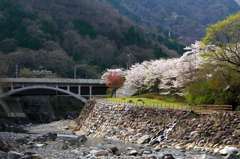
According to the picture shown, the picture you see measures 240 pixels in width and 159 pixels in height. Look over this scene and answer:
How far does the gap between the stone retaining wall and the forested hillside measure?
49.6 m

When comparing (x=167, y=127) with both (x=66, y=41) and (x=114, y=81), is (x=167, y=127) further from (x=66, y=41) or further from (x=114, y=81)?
(x=66, y=41)

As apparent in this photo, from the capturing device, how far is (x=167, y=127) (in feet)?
95.5

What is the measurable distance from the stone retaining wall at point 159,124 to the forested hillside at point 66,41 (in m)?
49.6

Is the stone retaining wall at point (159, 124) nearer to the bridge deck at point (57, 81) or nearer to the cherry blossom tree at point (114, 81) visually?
the cherry blossom tree at point (114, 81)

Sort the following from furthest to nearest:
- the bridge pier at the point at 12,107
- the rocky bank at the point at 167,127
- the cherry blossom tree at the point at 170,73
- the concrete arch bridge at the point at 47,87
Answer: the bridge pier at the point at 12,107 → the concrete arch bridge at the point at 47,87 → the cherry blossom tree at the point at 170,73 → the rocky bank at the point at 167,127

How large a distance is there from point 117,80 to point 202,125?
33.2 metres

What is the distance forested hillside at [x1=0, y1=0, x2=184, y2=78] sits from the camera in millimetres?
95875

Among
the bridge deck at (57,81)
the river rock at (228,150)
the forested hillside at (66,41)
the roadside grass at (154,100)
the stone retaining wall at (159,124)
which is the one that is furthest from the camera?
the forested hillside at (66,41)

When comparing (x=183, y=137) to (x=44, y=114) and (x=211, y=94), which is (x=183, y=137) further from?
(x=44, y=114)

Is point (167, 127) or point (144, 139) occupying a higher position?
point (167, 127)

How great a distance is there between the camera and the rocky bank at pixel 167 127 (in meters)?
23.6

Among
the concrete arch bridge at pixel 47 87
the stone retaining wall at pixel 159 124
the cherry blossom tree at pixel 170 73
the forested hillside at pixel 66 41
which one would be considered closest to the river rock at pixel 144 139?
the stone retaining wall at pixel 159 124

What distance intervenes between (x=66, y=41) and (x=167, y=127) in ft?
330

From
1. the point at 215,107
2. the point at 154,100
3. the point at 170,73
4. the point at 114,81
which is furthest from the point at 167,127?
the point at 114,81
